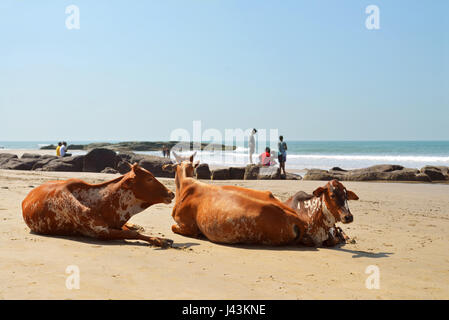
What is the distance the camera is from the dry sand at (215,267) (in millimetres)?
4688

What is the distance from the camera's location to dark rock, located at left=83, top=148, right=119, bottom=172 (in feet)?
84.5

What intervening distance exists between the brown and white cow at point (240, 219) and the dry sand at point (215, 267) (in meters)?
0.20

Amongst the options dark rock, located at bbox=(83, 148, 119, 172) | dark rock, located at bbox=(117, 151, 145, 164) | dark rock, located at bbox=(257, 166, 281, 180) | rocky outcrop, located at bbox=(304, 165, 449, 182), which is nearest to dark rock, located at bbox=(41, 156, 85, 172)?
dark rock, located at bbox=(83, 148, 119, 172)

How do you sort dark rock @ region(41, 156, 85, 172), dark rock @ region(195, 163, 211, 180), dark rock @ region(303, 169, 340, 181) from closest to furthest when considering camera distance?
dark rock @ region(195, 163, 211, 180) < dark rock @ region(303, 169, 340, 181) < dark rock @ region(41, 156, 85, 172)

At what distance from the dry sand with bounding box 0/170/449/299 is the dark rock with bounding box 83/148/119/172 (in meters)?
17.0

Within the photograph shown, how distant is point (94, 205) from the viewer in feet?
23.5

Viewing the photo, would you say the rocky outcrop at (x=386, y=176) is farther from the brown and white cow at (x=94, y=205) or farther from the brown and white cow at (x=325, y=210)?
the brown and white cow at (x=94, y=205)

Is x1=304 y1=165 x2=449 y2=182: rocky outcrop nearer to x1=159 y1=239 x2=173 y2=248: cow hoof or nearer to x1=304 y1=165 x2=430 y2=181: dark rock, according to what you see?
x1=304 y1=165 x2=430 y2=181: dark rock

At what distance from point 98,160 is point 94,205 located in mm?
19516
